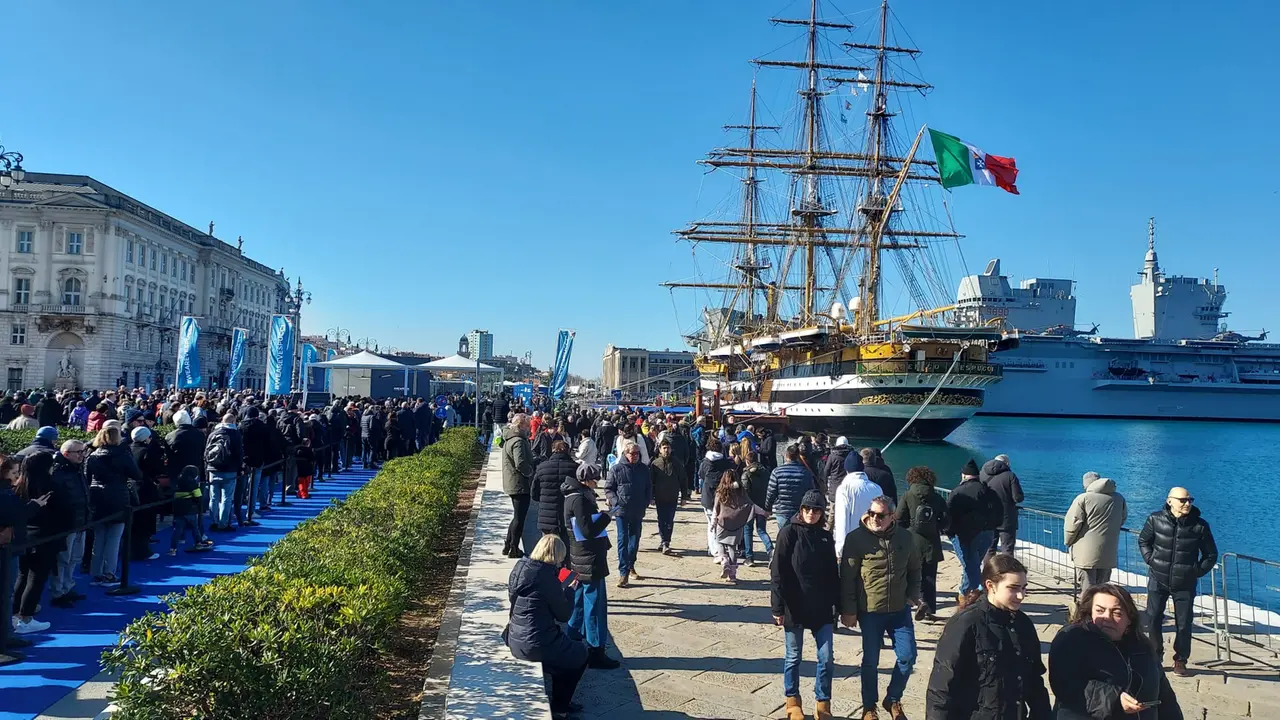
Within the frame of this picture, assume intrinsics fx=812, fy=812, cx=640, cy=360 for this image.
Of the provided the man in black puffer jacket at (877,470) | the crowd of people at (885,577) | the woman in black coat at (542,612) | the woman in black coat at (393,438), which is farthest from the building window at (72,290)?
the woman in black coat at (542,612)

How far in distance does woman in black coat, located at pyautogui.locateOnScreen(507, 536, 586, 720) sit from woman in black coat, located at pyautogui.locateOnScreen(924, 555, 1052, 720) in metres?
2.35

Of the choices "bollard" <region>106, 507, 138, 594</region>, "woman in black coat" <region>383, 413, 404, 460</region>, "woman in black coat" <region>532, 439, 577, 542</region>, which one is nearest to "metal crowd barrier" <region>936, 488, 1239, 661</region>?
"woman in black coat" <region>532, 439, 577, 542</region>

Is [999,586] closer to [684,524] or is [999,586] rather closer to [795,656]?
[795,656]

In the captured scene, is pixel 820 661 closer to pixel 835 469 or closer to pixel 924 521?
pixel 924 521

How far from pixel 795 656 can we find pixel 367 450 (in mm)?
17877

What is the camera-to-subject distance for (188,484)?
1007cm

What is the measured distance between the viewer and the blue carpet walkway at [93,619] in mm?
5910

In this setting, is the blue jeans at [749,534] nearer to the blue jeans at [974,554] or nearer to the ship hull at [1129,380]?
the blue jeans at [974,554]

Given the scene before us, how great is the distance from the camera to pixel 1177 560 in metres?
7.08

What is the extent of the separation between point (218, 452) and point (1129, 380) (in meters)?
105

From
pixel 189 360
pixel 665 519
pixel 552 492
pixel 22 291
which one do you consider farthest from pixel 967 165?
pixel 22 291

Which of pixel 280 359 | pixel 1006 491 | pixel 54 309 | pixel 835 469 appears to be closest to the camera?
pixel 1006 491

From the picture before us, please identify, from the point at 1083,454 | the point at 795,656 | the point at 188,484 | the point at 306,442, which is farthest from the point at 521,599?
the point at 1083,454

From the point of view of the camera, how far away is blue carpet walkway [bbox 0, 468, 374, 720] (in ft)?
19.4
